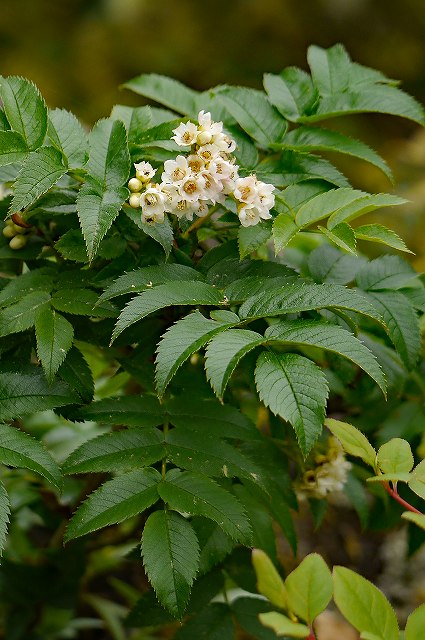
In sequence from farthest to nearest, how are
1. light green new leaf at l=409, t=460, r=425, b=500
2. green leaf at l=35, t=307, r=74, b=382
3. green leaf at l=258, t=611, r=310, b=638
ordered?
green leaf at l=35, t=307, r=74, b=382 → light green new leaf at l=409, t=460, r=425, b=500 → green leaf at l=258, t=611, r=310, b=638

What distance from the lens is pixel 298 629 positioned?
1.77ft

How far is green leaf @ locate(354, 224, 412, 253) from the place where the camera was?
0.79 metres

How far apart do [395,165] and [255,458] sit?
1.82 meters

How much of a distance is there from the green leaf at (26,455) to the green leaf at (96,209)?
205 millimetres

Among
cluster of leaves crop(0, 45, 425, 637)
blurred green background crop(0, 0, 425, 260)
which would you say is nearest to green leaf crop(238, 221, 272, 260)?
cluster of leaves crop(0, 45, 425, 637)

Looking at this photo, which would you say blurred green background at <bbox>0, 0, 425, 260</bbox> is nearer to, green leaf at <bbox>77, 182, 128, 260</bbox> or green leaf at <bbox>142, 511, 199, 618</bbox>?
green leaf at <bbox>77, 182, 128, 260</bbox>

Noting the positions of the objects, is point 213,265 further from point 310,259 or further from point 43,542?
point 43,542

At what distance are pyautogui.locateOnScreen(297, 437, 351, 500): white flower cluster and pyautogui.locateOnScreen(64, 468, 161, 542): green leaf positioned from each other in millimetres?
276

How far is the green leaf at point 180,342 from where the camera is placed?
0.67 meters

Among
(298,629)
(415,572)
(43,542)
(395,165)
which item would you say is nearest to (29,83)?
(298,629)

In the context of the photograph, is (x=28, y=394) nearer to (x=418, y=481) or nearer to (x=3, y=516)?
(x=3, y=516)

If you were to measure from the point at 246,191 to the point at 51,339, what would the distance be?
27 cm

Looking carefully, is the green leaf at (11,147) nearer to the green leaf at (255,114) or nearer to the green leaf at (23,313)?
the green leaf at (23,313)

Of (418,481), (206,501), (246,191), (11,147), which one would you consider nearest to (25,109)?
(11,147)
